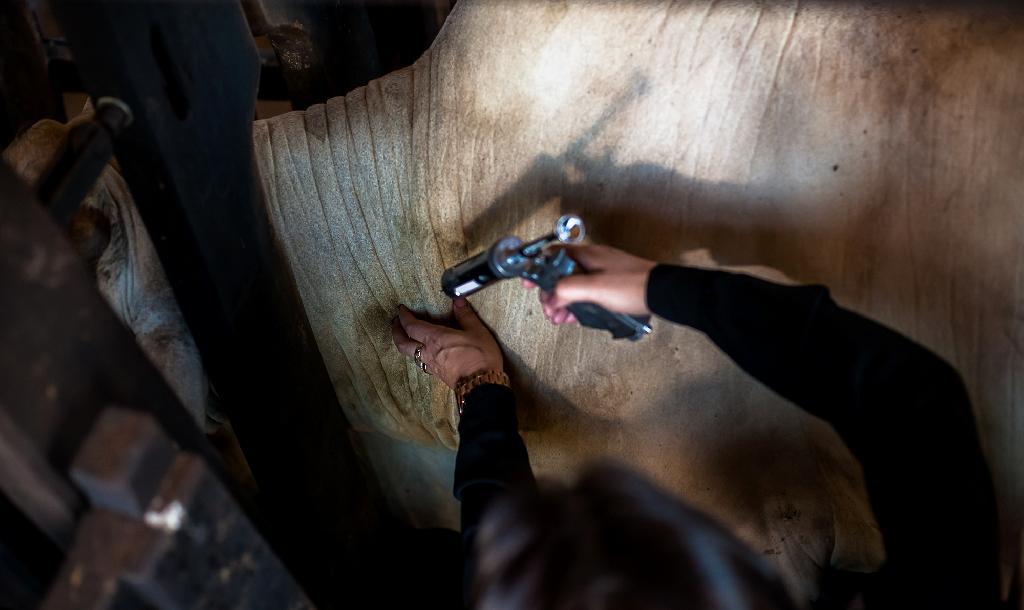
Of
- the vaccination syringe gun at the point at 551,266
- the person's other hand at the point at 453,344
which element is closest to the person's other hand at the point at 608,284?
the vaccination syringe gun at the point at 551,266

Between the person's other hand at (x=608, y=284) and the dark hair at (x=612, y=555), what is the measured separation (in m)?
0.20

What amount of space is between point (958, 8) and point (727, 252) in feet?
1.44

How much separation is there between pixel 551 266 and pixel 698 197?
0.31m

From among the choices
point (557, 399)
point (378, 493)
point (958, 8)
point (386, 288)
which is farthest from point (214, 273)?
point (958, 8)

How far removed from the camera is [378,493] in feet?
5.75

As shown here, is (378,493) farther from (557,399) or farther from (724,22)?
(724,22)

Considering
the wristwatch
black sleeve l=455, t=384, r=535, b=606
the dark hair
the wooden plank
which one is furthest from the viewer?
the wristwatch

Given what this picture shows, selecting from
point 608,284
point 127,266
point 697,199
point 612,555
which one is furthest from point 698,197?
point 127,266

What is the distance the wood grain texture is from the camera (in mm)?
1053

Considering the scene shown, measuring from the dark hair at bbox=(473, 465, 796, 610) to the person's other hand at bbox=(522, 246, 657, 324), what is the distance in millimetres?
201

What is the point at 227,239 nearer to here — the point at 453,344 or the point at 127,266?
the point at 127,266

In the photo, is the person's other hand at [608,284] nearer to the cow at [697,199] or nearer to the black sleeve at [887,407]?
the black sleeve at [887,407]

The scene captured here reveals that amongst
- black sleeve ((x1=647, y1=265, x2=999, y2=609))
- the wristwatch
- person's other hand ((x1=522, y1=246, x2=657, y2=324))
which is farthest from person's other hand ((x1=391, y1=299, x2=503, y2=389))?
black sleeve ((x1=647, y1=265, x2=999, y2=609))

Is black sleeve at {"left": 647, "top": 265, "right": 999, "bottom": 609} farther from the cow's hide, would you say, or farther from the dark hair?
the cow's hide
